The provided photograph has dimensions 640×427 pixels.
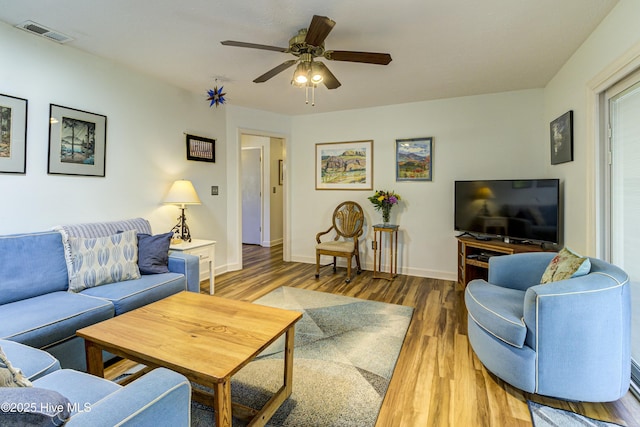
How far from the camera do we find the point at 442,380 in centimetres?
198

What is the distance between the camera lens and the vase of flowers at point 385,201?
13.9ft

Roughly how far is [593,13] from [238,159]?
3911 mm

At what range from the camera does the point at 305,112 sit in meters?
4.86

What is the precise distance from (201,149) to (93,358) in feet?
9.46

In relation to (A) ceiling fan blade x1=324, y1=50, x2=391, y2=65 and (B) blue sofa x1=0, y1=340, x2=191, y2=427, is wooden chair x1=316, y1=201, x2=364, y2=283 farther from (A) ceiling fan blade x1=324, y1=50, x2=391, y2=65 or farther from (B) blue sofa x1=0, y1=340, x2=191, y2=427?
(B) blue sofa x1=0, y1=340, x2=191, y2=427

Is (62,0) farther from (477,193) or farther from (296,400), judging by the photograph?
(477,193)

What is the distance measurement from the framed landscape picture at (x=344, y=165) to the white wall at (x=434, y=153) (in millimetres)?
89

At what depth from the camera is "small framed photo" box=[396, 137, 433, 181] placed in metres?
4.24

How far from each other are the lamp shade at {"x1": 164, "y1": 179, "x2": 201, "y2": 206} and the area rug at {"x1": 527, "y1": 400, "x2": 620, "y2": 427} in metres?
3.39

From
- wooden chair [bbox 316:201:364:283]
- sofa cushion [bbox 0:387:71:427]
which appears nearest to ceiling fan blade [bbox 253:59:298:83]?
sofa cushion [bbox 0:387:71:427]

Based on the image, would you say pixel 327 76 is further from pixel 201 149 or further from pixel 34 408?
pixel 34 408

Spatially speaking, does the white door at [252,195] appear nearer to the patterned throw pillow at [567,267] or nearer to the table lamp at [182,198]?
the table lamp at [182,198]

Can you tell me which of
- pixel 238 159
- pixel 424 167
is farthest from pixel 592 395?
pixel 238 159

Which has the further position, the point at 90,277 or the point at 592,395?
the point at 90,277
